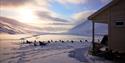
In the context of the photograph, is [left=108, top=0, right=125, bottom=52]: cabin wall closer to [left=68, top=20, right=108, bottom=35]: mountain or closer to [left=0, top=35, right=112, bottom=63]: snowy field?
[left=0, top=35, right=112, bottom=63]: snowy field

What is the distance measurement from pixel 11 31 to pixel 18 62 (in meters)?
73.0

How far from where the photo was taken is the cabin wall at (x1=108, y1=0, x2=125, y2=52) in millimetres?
19109

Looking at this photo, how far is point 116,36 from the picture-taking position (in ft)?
64.0

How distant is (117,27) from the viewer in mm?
19516

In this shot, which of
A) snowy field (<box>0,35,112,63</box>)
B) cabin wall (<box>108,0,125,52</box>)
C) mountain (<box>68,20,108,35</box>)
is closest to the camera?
snowy field (<box>0,35,112,63</box>)

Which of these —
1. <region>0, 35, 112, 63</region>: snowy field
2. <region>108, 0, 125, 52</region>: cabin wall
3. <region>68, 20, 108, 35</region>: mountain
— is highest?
<region>68, 20, 108, 35</region>: mountain

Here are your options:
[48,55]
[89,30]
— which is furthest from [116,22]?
[89,30]

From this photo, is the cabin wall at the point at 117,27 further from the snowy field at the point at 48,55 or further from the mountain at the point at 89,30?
the mountain at the point at 89,30

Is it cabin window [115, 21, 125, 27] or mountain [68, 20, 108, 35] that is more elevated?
mountain [68, 20, 108, 35]

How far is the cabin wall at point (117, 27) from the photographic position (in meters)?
19.1

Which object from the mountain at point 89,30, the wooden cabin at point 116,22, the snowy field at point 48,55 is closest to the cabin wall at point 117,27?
the wooden cabin at point 116,22

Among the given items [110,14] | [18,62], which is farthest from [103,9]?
[18,62]

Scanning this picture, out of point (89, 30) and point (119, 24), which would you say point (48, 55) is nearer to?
point (119, 24)

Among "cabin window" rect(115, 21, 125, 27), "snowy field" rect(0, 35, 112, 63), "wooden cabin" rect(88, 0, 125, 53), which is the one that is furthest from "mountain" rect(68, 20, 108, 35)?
"cabin window" rect(115, 21, 125, 27)
